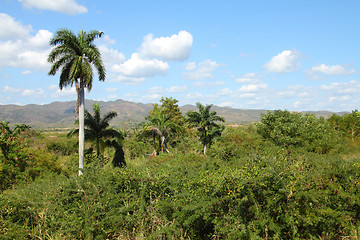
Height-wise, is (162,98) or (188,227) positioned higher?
(162,98)

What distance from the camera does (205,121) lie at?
3428 centimetres

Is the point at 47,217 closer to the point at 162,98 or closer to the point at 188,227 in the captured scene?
the point at 188,227

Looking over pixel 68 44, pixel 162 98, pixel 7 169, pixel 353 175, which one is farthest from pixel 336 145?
pixel 7 169

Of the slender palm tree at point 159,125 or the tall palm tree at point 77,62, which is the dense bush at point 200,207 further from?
the slender palm tree at point 159,125

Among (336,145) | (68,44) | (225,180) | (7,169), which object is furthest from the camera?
(336,145)

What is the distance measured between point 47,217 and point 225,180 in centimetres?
408

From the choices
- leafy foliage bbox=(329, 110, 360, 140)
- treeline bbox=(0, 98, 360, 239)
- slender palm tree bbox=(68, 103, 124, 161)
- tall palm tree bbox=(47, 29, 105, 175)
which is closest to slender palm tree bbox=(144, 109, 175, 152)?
slender palm tree bbox=(68, 103, 124, 161)

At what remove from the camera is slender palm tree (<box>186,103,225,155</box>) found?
3431 cm

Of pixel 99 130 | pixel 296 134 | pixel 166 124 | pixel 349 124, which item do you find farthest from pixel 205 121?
pixel 349 124

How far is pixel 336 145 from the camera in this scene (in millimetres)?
31734

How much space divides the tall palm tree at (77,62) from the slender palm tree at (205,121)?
640 inches

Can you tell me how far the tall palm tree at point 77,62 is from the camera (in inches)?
776

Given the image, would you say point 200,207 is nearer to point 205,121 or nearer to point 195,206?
point 195,206

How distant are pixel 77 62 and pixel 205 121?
62.4 ft
